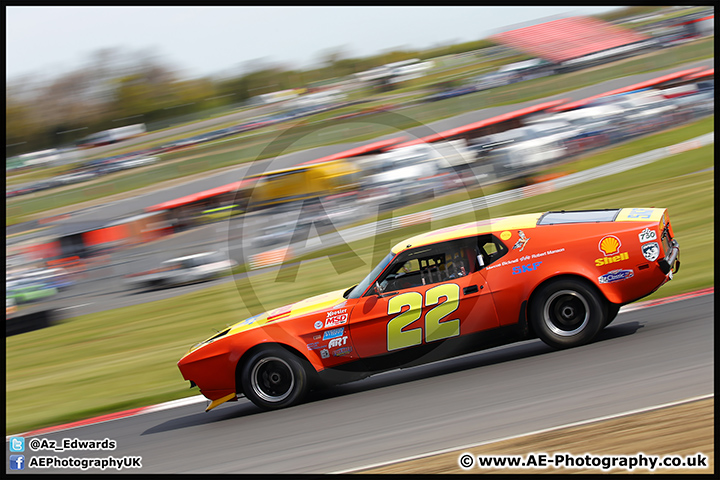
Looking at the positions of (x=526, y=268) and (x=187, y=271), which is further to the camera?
(x=187, y=271)

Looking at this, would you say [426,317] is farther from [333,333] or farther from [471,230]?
[471,230]

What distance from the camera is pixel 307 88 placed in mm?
26406

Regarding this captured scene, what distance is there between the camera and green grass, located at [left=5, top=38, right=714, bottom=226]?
22047mm

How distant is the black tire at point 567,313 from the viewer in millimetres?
5426

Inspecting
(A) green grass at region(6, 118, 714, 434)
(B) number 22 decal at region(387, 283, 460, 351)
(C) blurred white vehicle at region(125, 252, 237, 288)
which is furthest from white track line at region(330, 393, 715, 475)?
(C) blurred white vehicle at region(125, 252, 237, 288)

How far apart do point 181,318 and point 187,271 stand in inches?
107

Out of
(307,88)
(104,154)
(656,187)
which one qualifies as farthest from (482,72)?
(104,154)

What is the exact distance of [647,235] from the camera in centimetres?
539

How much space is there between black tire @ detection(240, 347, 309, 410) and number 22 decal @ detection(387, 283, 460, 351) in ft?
3.06

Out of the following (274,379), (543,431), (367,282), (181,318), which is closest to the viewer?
(543,431)

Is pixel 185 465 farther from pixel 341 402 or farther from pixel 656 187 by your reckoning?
pixel 656 187

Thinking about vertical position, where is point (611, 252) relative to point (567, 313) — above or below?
above

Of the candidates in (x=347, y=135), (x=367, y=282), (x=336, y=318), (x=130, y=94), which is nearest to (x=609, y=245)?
(x=367, y=282)

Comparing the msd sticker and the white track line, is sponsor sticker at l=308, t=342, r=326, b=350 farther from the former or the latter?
the white track line
